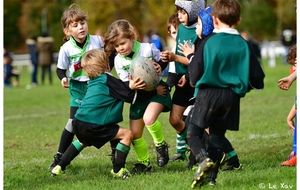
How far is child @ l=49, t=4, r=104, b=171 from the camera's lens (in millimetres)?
9164

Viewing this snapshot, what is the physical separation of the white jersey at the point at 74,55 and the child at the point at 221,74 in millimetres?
2382

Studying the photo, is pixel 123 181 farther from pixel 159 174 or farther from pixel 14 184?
pixel 14 184

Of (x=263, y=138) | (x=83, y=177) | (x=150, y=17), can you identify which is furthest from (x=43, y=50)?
(x=150, y=17)

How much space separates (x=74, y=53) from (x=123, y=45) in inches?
41.8

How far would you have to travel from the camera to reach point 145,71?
26.2 ft

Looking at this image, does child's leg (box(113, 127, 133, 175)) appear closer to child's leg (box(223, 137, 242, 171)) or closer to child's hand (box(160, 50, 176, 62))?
child's hand (box(160, 50, 176, 62))

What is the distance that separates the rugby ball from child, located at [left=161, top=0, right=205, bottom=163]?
0.63 feet

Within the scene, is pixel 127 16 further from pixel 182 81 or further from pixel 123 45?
pixel 123 45

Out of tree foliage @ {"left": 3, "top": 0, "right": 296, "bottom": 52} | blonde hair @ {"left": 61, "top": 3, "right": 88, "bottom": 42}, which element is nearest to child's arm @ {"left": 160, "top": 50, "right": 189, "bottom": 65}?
blonde hair @ {"left": 61, "top": 3, "right": 88, "bottom": 42}

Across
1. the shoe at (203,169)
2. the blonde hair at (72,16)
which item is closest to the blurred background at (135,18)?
the blonde hair at (72,16)

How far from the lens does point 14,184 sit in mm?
8203

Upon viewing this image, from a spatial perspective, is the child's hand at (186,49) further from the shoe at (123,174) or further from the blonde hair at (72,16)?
the blonde hair at (72,16)

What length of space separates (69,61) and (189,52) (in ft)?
6.49

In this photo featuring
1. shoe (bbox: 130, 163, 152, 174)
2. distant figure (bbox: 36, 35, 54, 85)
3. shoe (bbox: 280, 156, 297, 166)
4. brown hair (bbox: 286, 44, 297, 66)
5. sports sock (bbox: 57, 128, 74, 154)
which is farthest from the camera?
distant figure (bbox: 36, 35, 54, 85)
